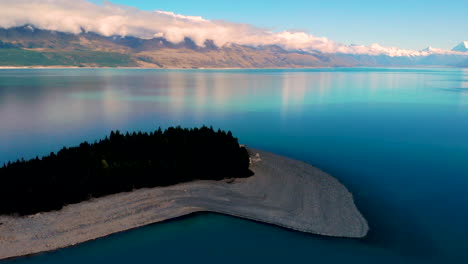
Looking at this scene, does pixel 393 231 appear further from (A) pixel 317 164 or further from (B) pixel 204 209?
(A) pixel 317 164

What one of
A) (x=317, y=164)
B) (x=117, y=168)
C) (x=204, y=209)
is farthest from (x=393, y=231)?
(x=117, y=168)

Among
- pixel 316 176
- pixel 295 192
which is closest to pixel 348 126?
pixel 316 176

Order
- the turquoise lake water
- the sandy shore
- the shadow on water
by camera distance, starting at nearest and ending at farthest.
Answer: the turquoise lake water, the shadow on water, the sandy shore

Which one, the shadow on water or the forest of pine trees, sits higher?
the forest of pine trees

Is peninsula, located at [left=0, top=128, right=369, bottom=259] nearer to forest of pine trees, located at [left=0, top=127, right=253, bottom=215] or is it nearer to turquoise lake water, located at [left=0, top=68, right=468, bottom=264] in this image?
forest of pine trees, located at [left=0, top=127, right=253, bottom=215]

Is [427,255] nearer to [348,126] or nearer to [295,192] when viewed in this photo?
[295,192]

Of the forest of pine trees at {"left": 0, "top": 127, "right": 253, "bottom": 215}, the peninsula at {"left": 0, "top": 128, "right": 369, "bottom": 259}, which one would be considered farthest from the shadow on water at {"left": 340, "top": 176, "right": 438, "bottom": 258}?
the forest of pine trees at {"left": 0, "top": 127, "right": 253, "bottom": 215}

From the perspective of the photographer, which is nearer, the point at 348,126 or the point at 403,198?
the point at 403,198
